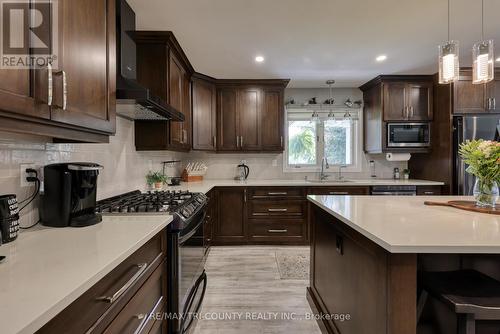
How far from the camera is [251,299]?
2.36 m

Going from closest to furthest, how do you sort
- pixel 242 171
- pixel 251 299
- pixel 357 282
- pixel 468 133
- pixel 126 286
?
1. pixel 126 286
2. pixel 357 282
3. pixel 251 299
4. pixel 468 133
5. pixel 242 171

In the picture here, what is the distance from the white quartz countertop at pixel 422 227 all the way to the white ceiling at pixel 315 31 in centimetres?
162

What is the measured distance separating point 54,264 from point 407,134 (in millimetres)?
4291

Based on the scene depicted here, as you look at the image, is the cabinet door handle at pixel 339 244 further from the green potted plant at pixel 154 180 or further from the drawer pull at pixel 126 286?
the green potted plant at pixel 154 180

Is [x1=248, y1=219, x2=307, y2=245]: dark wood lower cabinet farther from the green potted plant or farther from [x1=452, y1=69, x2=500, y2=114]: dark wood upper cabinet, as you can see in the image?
[x1=452, y1=69, x2=500, y2=114]: dark wood upper cabinet

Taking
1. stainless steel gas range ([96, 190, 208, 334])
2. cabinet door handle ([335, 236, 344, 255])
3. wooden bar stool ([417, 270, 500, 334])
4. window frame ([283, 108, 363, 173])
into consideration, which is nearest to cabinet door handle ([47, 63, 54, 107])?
stainless steel gas range ([96, 190, 208, 334])

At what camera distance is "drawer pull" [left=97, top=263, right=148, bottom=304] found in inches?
34.6

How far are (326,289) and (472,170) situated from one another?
123cm

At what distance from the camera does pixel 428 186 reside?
11.9ft

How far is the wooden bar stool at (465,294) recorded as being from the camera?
1014 mm

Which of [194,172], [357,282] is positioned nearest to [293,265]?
[357,282]

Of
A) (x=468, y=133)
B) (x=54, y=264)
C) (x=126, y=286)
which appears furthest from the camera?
(x=468, y=133)

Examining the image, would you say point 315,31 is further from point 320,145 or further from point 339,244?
point 320,145

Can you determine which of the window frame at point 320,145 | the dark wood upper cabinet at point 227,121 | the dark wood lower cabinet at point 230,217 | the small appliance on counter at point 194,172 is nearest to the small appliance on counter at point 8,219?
the dark wood lower cabinet at point 230,217
